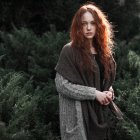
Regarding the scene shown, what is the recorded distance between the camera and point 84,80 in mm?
3936

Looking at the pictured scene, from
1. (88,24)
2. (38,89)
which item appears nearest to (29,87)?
(38,89)

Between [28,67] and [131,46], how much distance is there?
1877mm

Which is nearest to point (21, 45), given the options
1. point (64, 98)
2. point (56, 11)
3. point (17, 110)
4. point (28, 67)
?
point (28, 67)

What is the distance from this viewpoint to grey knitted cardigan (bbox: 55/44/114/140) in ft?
12.8

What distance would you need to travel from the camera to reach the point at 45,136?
467 cm

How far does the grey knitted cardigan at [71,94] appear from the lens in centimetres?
389

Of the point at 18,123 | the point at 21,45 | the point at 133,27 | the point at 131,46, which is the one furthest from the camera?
the point at 133,27

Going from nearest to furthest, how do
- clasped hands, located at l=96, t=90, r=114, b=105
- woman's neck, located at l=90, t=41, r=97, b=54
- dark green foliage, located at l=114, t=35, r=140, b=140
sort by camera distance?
clasped hands, located at l=96, t=90, r=114, b=105 → woman's neck, located at l=90, t=41, r=97, b=54 → dark green foliage, located at l=114, t=35, r=140, b=140

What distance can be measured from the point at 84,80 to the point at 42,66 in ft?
→ 6.60

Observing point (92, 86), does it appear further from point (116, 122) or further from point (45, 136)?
point (45, 136)

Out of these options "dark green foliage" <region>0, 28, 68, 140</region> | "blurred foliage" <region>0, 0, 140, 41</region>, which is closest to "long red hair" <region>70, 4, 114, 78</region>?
"dark green foliage" <region>0, 28, 68, 140</region>

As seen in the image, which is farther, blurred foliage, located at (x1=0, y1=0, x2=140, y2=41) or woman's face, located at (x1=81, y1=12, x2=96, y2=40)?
blurred foliage, located at (x1=0, y1=0, x2=140, y2=41)

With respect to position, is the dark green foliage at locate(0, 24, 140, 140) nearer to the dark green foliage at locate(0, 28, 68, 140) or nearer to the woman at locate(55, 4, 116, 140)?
the dark green foliage at locate(0, 28, 68, 140)

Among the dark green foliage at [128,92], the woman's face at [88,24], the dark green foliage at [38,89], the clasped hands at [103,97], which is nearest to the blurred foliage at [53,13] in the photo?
the dark green foliage at [38,89]
